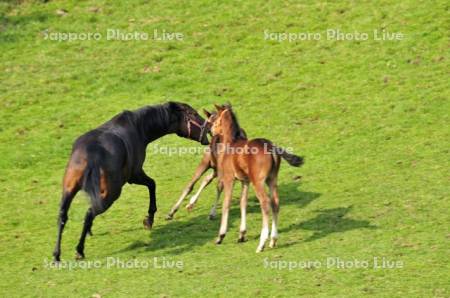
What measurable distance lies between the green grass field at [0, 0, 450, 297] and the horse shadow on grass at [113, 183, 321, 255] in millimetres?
57

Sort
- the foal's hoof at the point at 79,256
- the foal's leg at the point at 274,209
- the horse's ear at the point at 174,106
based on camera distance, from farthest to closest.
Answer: the horse's ear at the point at 174,106 < the foal's hoof at the point at 79,256 < the foal's leg at the point at 274,209

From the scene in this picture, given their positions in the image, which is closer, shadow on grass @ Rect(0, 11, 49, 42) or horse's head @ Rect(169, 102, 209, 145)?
horse's head @ Rect(169, 102, 209, 145)

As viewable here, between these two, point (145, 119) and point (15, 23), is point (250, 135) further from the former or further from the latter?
point (15, 23)

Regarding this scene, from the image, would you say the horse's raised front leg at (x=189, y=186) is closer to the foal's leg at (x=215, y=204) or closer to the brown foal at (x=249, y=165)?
the foal's leg at (x=215, y=204)

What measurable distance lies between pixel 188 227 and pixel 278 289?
403 cm

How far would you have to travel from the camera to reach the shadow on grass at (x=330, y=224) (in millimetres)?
17469

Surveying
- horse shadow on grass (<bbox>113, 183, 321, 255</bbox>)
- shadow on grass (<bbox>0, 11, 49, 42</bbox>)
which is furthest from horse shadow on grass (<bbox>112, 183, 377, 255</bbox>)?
shadow on grass (<bbox>0, 11, 49, 42</bbox>)

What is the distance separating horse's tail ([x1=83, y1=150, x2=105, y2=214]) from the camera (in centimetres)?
1648

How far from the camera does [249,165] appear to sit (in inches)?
652

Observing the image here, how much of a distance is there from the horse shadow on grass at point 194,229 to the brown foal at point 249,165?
688 millimetres

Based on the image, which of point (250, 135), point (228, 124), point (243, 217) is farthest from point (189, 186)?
point (250, 135)

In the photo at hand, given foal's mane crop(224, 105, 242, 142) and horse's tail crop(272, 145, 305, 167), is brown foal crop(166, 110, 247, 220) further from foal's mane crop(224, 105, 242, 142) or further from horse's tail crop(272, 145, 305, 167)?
horse's tail crop(272, 145, 305, 167)

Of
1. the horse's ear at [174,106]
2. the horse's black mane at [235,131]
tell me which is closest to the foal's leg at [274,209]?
the horse's black mane at [235,131]

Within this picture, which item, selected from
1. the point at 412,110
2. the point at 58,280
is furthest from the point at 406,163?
the point at 58,280
